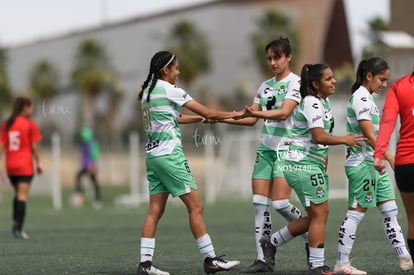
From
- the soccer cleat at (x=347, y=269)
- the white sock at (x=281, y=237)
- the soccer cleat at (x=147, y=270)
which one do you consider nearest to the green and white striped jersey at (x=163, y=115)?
the soccer cleat at (x=147, y=270)

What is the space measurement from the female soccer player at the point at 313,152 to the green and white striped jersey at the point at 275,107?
0.58 meters

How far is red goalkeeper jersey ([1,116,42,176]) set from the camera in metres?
15.7

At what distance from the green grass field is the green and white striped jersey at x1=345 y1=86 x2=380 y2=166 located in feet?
3.53

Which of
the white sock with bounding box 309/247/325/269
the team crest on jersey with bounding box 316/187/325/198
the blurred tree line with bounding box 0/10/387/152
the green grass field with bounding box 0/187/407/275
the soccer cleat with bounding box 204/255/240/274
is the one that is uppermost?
the blurred tree line with bounding box 0/10/387/152

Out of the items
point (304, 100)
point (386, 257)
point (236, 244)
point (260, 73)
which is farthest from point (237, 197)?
point (260, 73)

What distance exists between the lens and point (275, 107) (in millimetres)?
10023

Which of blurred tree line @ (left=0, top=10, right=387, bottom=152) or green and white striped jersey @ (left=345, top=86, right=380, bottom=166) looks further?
blurred tree line @ (left=0, top=10, right=387, bottom=152)

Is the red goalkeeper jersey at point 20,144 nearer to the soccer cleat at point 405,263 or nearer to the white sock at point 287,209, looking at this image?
the white sock at point 287,209

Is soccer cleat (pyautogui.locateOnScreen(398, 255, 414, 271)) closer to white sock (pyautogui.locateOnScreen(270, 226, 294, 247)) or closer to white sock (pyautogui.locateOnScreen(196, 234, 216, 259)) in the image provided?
white sock (pyautogui.locateOnScreen(270, 226, 294, 247))

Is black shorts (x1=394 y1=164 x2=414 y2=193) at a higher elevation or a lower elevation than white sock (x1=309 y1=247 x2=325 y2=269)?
higher

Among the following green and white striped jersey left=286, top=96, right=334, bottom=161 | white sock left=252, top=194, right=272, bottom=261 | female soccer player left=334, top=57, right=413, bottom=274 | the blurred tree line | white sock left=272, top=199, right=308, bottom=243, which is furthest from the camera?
the blurred tree line

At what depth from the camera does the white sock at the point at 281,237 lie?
393 inches

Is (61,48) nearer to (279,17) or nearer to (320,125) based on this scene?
(279,17)

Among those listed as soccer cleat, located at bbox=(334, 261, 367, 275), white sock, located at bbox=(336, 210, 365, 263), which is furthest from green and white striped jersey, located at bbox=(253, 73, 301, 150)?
soccer cleat, located at bbox=(334, 261, 367, 275)
